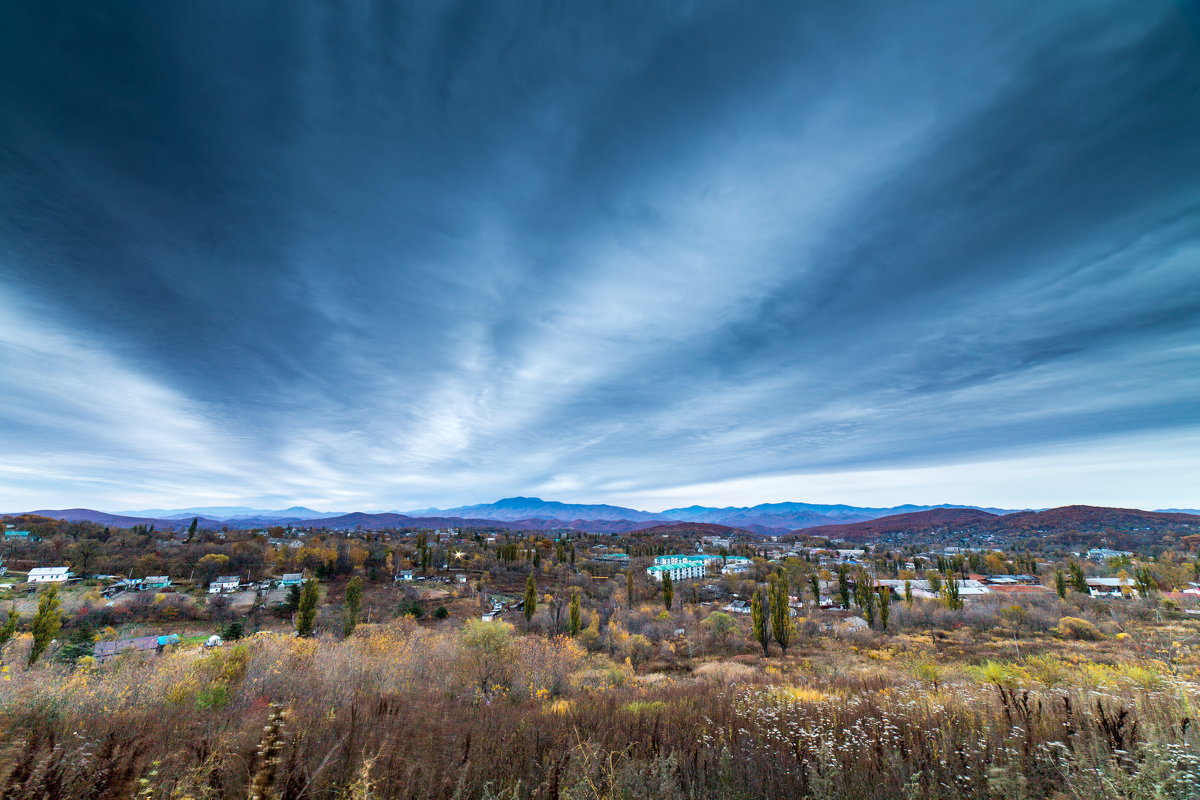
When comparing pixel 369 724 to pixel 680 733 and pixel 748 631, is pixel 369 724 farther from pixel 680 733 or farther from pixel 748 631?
pixel 748 631

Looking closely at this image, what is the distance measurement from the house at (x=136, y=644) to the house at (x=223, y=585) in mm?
24396

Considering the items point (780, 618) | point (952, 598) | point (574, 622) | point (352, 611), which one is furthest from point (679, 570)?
point (352, 611)

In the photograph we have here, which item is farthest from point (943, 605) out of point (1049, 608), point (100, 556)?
point (100, 556)

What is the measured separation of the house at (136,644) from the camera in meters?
25.2

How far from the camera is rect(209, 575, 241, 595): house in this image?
186 feet

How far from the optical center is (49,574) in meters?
57.2

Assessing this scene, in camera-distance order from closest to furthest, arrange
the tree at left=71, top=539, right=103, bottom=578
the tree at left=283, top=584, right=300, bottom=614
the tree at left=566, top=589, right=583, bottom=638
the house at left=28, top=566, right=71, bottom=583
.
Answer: the tree at left=566, top=589, right=583, bottom=638
the tree at left=283, top=584, right=300, bottom=614
the house at left=28, top=566, right=71, bottom=583
the tree at left=71, top=539, right=103, bottom=578

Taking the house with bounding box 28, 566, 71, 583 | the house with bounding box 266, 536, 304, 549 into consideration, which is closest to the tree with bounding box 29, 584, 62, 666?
the house with bounding box 28, 566, 71, 583

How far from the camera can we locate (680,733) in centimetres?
634

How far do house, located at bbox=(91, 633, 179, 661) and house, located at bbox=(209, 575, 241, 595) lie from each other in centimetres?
2440

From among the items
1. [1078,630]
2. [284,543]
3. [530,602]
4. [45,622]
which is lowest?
[530,602]

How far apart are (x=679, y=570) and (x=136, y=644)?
242 feet

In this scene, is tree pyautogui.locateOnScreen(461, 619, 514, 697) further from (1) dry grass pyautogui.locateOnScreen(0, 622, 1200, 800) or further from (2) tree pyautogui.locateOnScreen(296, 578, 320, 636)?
(2) tree pyautogui.locateOnScreen(296, 578, 320, 636)

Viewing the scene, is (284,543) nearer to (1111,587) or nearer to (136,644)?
(136,644)
